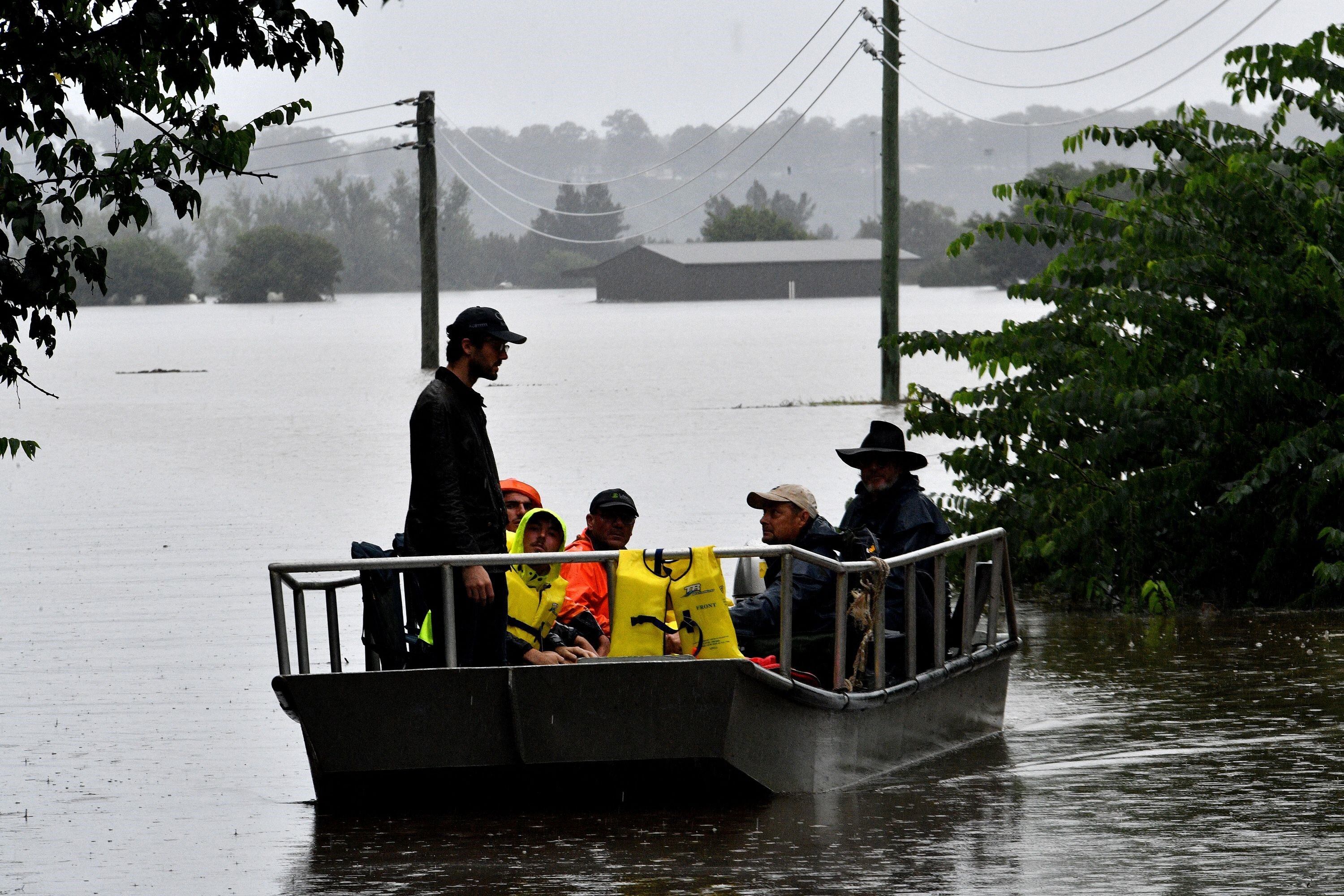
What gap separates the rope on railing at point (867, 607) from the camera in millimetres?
8516

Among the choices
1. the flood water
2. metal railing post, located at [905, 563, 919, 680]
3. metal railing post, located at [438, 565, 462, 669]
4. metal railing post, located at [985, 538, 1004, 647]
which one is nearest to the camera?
the flood water

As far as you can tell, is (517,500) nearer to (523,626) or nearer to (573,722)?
(523,626)

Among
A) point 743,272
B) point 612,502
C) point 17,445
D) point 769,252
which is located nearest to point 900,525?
point 612,502

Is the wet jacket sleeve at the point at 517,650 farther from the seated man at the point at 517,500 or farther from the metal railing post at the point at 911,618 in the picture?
the metal railing post at the point at 911,618

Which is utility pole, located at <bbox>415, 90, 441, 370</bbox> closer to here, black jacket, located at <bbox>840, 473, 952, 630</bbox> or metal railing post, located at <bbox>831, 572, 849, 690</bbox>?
black jacket, located at <bbox>840, 473, 952, 630</bbox>

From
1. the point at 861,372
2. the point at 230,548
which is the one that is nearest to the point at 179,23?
the point at 230,548

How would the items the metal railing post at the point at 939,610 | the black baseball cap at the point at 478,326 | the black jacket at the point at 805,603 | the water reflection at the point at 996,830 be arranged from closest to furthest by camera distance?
the water reflection at the point at 996,830 < the black baseball cap at the point at 478,326 < the black jacket at the point at 805,603 < the metal railing post at the point at 939,610

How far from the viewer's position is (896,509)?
936 cm

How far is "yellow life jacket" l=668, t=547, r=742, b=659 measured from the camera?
26.7 feet

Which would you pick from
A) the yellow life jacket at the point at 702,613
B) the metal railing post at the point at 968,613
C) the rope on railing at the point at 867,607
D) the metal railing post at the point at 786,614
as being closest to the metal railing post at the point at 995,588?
the metal railing post at the point at 968,613

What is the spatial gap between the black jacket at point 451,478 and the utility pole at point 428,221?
113 feet

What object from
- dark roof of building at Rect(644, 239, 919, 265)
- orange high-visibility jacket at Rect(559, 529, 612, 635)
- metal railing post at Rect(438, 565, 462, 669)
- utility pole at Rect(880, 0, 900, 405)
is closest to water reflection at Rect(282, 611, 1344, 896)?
metal railing post at Rect(438, 565, 462, 669)

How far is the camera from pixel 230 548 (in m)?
17.0

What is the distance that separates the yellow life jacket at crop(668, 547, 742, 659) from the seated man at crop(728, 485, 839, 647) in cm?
54
